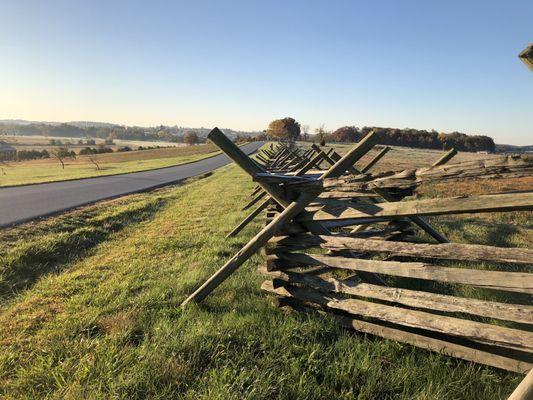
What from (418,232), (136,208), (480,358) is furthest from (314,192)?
(136,208)

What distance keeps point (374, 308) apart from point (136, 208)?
11186 millimetres

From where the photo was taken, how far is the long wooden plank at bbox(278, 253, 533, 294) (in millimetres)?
2648

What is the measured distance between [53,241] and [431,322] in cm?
823

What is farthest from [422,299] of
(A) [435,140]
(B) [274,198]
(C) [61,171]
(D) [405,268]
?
(A) [435,140]

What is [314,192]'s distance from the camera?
391cm

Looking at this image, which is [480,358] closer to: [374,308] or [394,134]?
[374,308]

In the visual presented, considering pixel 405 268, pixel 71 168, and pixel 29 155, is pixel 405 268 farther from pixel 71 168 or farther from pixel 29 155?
pixel 29 155

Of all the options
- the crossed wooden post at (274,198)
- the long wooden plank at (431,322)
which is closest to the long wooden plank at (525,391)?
the long wooden plank at (431,322)

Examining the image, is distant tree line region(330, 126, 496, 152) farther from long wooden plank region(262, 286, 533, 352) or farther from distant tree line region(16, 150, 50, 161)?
long wooden plank region(262, 286, 533, 352)

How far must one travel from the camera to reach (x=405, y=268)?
328 cm

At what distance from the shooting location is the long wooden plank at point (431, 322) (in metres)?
2.76

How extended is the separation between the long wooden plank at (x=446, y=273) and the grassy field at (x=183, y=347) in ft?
2.23

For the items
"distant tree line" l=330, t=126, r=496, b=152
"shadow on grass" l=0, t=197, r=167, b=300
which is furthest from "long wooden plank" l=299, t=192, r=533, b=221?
"distant tree line" l=330, t=126, r=496, b=152

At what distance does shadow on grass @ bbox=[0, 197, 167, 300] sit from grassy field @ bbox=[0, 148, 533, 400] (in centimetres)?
7
